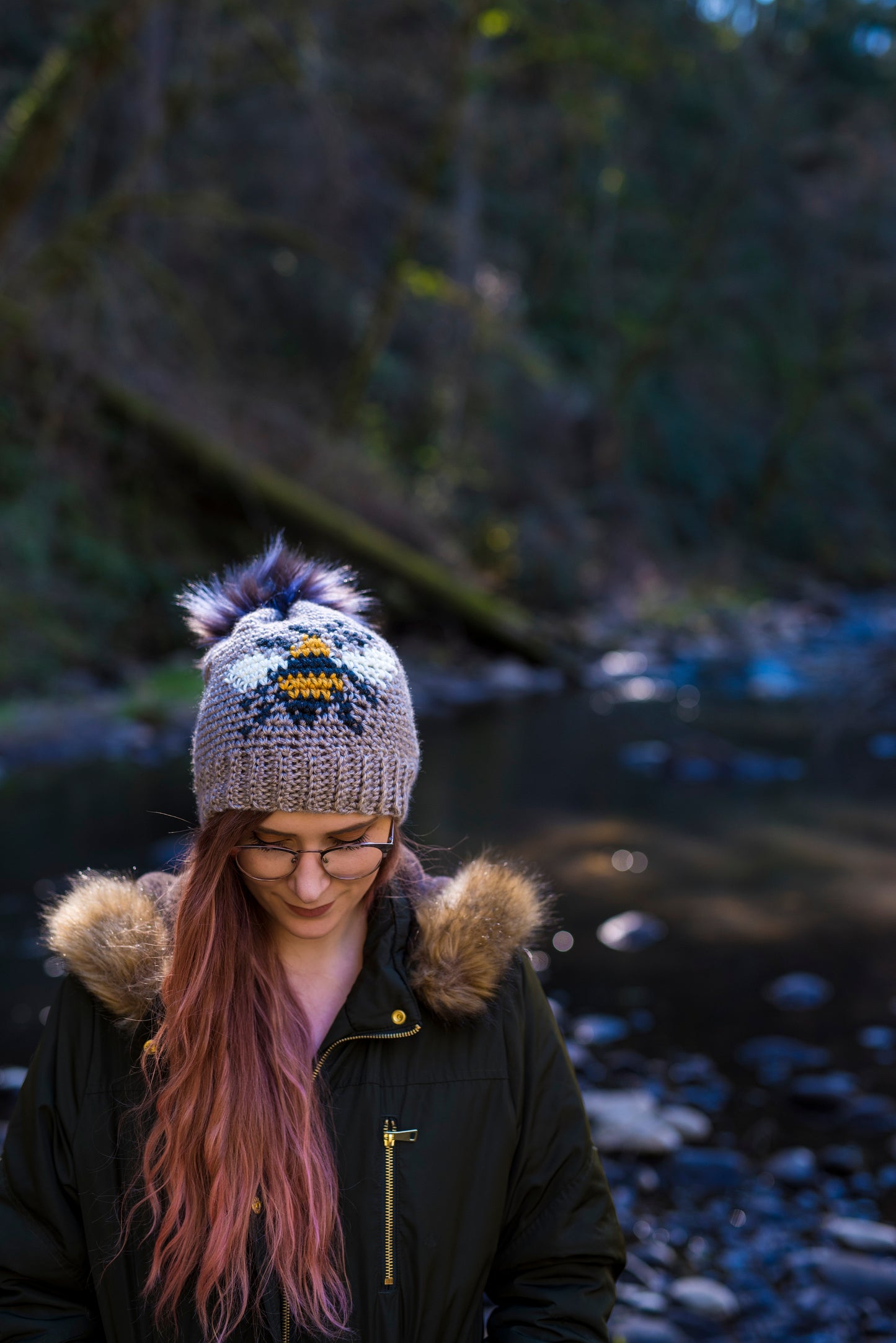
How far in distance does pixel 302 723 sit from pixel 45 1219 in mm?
727

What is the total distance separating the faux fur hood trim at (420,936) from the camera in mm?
1641

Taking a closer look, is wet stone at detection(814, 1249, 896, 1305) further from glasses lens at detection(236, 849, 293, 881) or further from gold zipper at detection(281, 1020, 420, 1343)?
glasses lens at detection(236, 849, 293, 881)

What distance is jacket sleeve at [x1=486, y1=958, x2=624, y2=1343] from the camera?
161cm

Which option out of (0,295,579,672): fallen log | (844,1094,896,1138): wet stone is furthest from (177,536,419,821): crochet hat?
(0,295,579,672): fallen log

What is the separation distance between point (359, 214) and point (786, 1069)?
14378 millimetres

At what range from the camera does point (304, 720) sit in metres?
1.60

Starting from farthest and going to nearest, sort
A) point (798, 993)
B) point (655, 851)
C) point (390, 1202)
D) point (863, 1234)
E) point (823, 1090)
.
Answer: point (655, 851)
point (798, 993)
point (823, 1090)
point (863, 1234)
point (390, 1202)

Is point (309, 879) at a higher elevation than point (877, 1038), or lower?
lower

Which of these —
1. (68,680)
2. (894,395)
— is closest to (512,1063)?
(68,680)

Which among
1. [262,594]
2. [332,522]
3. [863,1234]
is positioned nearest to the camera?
[262,594]

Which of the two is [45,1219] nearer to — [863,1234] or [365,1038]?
[365,1038]

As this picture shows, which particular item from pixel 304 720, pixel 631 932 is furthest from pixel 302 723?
pixel 631 932

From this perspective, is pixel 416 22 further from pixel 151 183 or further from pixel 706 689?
pixel 706 689

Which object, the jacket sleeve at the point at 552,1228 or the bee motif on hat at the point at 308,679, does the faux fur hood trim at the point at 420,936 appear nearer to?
the jacket sleeve at the point at 552,1228
